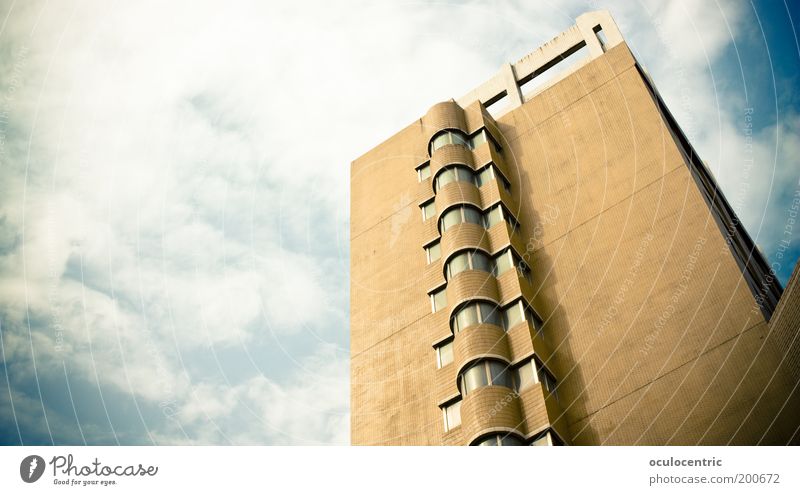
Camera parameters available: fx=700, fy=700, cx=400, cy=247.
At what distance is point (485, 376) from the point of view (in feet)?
97.7

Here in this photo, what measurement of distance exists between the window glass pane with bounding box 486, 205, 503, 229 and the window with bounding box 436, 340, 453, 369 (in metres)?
7.08

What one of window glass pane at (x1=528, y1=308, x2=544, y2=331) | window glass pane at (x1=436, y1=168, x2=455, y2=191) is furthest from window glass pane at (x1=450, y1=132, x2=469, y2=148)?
window glass pane at (x1=528, y1=308, x2=544, y2=331)

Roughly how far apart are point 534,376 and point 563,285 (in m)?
5.74

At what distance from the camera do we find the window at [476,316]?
31953 millimetres

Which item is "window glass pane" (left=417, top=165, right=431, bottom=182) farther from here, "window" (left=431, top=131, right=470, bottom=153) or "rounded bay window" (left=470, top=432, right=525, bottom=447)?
"rounded bay window" (left=470, top=432, right=525, bottom=447)

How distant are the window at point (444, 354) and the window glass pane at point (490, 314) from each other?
2.45 meters

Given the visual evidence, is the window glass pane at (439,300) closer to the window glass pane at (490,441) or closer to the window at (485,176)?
the window at (485,176)

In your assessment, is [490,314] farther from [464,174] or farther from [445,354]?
Result: [464,174]

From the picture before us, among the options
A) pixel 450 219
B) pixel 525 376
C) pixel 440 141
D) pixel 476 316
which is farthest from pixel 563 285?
pixel 440 141

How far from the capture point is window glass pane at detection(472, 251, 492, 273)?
34.5m

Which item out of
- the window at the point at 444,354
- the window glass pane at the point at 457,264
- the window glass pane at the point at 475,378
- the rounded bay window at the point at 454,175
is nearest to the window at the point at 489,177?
the rounded bay window at the point at 454,175

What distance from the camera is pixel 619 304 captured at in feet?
100

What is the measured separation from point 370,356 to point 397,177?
45.0ft
